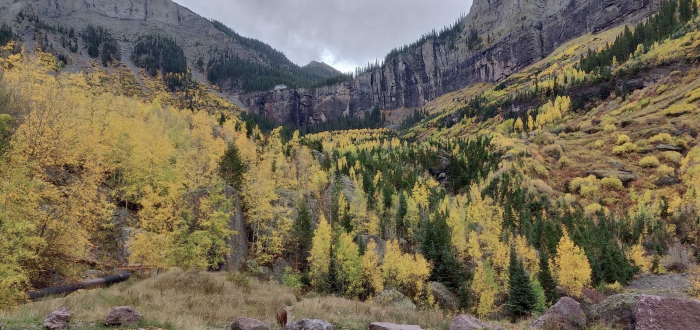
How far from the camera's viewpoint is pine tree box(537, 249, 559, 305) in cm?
4509

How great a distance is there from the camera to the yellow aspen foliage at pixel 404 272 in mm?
47406

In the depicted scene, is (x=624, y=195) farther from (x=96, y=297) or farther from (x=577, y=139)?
(x=96, y=297)

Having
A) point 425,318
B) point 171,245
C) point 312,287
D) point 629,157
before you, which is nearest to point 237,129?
point 312,287

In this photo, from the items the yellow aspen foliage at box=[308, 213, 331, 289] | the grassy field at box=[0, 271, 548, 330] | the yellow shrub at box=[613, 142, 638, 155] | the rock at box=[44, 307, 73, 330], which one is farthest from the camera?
the yellow shrub at box=[613, 142, 638, 155]

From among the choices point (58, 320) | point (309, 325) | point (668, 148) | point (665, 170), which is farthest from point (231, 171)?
point (668, 148)

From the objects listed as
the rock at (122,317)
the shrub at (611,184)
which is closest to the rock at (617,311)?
the rock at (122,317)

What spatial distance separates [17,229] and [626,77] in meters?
179

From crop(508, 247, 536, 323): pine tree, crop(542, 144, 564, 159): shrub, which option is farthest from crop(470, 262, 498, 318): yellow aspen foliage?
crop(542, 144, 564, 159): shrub

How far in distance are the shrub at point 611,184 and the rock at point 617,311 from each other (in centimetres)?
8868

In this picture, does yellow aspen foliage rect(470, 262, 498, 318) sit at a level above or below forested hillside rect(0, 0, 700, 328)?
below

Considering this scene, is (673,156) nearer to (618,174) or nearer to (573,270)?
(618,174)

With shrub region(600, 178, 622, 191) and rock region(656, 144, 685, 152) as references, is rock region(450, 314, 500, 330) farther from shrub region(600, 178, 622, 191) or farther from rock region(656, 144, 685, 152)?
rock region(656, 144, 685, 152)

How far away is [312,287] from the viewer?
44438 mm

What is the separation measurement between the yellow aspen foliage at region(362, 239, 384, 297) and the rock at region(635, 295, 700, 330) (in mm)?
38584
